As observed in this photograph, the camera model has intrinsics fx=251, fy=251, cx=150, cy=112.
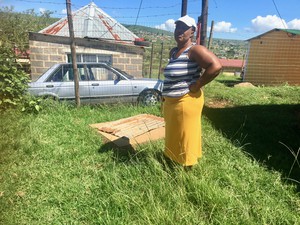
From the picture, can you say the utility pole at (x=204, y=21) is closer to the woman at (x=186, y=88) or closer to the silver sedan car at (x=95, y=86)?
the silver sedan car at (x=95, y=86)

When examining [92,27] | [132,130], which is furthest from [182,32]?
[92,27]

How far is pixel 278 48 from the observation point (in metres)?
13.8

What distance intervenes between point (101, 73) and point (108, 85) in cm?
42

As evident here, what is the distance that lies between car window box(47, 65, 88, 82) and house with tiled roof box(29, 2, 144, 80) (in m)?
3.44

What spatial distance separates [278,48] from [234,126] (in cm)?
1102

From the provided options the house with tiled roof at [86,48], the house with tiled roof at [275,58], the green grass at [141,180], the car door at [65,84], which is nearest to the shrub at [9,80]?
the car door at [65,84]

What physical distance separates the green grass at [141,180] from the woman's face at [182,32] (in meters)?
1.38

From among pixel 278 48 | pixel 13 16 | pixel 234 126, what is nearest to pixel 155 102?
pixel 234 126

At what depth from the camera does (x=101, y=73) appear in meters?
6.82

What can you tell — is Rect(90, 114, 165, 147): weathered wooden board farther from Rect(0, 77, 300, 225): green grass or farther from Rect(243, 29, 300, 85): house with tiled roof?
Rect(243, 29, 300, 85): house with tiled roof

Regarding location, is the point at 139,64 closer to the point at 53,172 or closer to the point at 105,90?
the point at 105,90

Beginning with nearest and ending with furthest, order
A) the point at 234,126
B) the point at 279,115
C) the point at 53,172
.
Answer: the point at 53,172, the point at 234,126, the point at 279,115

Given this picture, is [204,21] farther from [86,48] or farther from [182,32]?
[86,48]

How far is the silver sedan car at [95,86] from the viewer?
637cm
